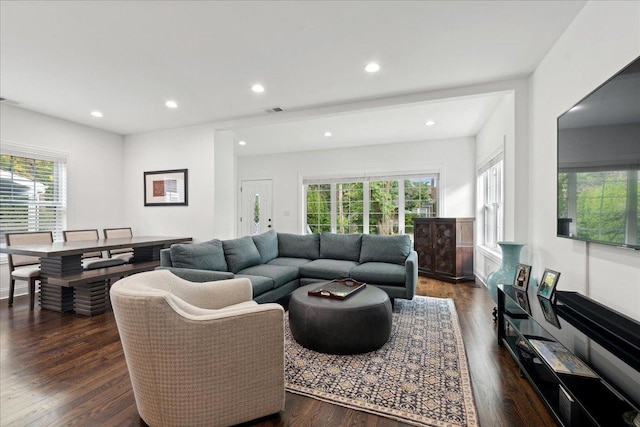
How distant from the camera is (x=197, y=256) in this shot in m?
3.01

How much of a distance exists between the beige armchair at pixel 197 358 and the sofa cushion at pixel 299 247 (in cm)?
276

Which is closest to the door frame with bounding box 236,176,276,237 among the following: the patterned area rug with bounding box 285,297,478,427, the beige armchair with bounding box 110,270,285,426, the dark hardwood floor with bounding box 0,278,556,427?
the dark hardwood floor with bounding box 0,278,556,427

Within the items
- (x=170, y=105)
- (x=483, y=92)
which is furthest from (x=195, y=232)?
(x=483, y=92)

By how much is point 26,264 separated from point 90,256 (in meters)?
0.78

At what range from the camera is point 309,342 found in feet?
7.68

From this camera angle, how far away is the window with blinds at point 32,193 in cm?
399

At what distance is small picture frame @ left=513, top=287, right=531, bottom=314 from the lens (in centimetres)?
197

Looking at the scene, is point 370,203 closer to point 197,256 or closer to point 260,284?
point 260,284

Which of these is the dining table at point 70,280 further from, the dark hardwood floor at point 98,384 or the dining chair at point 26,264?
the dark hardwood floor at point 98,384

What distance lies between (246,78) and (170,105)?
1431mm

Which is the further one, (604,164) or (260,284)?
(260,284)

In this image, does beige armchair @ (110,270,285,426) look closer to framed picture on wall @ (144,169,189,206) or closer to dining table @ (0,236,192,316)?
dining table @ (0,236,192,316)

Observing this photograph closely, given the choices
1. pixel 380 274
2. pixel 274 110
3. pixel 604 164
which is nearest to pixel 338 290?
pixel 380 274

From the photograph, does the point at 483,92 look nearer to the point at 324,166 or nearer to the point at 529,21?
the point at 529,21
